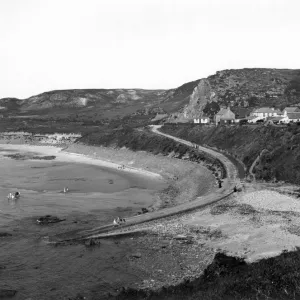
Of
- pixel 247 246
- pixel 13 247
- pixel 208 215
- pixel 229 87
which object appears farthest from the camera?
pixel 229 87

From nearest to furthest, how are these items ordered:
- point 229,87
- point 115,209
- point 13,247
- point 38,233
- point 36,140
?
1. point 13,247
2. point 38,233
3. point 115,209
4. point 229,87
5. point 36,140

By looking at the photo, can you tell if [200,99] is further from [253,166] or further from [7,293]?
[7,293]

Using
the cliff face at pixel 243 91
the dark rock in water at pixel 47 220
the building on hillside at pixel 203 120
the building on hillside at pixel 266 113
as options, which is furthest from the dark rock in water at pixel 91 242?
the cliff face at pixel 243 91

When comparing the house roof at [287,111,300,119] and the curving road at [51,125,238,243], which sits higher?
the house roof at [287,111,300,119]

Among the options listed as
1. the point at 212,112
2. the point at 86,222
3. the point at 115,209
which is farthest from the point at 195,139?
the point at 86,222

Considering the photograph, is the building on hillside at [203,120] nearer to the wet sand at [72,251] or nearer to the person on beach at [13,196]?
the wet sand at [72,251]

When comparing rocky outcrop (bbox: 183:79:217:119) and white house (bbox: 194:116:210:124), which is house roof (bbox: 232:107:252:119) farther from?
rocky outcrop (bbox: 183:79:217:119)

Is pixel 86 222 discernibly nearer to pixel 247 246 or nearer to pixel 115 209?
pixel 115 209

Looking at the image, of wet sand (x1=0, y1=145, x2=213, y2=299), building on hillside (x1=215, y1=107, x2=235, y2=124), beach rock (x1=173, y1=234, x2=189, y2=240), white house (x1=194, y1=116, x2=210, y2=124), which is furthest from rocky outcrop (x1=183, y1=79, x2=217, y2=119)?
beach rock (x1=173, y1=234, x2=189, y2=240)
